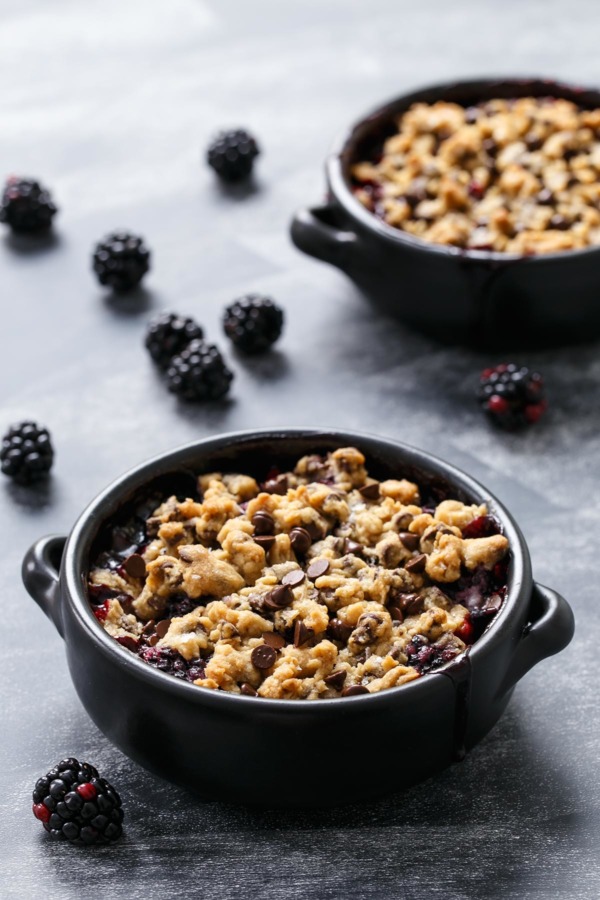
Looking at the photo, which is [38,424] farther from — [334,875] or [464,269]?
[334,875]

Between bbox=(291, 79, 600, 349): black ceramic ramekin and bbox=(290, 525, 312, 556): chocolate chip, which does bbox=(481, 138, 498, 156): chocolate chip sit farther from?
bbox=(290, 525, 312, 556): chocolate chip

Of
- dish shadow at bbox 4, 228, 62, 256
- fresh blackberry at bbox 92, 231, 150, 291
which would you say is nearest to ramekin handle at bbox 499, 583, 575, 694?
fresh blackberry at bbox 92, 231, 150, 291

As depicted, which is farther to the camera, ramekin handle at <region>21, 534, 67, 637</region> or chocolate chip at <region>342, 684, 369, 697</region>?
ramekin handle at <region>21, 534, 67, 637</region>

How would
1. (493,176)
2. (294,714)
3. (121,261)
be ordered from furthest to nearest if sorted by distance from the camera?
(121,261), (493,176), (294,714)

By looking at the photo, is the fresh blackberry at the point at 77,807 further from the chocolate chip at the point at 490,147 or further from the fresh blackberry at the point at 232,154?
the fresh blackberry at the point at 232,154

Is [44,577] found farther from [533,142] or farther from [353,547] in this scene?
[533,142]

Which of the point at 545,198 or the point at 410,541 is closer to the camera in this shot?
the point at 410,541

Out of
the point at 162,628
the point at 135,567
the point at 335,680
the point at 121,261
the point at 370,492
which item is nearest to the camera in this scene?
the point at 335,680

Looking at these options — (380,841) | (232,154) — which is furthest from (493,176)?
(380,841)
